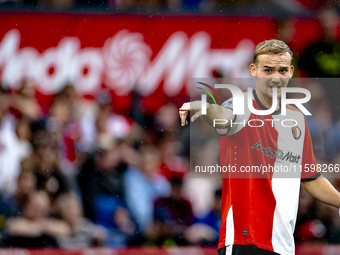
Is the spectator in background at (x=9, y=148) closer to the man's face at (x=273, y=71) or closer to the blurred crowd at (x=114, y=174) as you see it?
the blurred crowd at (x=114, y=174)

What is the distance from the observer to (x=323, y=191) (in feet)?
8.04

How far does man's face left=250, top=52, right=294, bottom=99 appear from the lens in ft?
7.80

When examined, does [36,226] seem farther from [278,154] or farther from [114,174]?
[278,154]

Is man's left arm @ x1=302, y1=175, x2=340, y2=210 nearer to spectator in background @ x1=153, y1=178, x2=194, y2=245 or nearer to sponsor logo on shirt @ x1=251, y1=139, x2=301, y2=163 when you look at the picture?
sponsor logo on shirt @ x1=251, y1=139, x2=301, y2=163

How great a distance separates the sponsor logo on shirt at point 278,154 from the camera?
2.40 meters

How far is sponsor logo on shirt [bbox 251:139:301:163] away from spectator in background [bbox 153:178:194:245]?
8.83 feet

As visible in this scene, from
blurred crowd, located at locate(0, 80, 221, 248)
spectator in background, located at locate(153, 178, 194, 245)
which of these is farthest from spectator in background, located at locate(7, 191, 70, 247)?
spectator in background, located at locate(153, 178, 194, 245)

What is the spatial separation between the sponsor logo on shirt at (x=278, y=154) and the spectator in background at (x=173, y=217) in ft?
8.83

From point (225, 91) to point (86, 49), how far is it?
2226 mm

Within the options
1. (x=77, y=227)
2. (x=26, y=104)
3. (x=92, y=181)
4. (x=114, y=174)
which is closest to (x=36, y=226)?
(x=77, y=227)

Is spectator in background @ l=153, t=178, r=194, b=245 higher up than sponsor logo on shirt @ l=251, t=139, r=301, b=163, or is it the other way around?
sponsor logo on shirt @ l=251, t=139, r=301, b=163

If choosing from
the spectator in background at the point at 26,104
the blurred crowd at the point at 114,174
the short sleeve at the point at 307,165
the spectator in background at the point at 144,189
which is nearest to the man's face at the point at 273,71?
the short sleeve at the point at 307,165

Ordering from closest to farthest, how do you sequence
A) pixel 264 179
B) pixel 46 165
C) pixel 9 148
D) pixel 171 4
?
pixel 264 179
pixel 46 165
pixel 9 148
pixel 171 4

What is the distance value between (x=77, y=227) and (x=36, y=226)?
44cm
